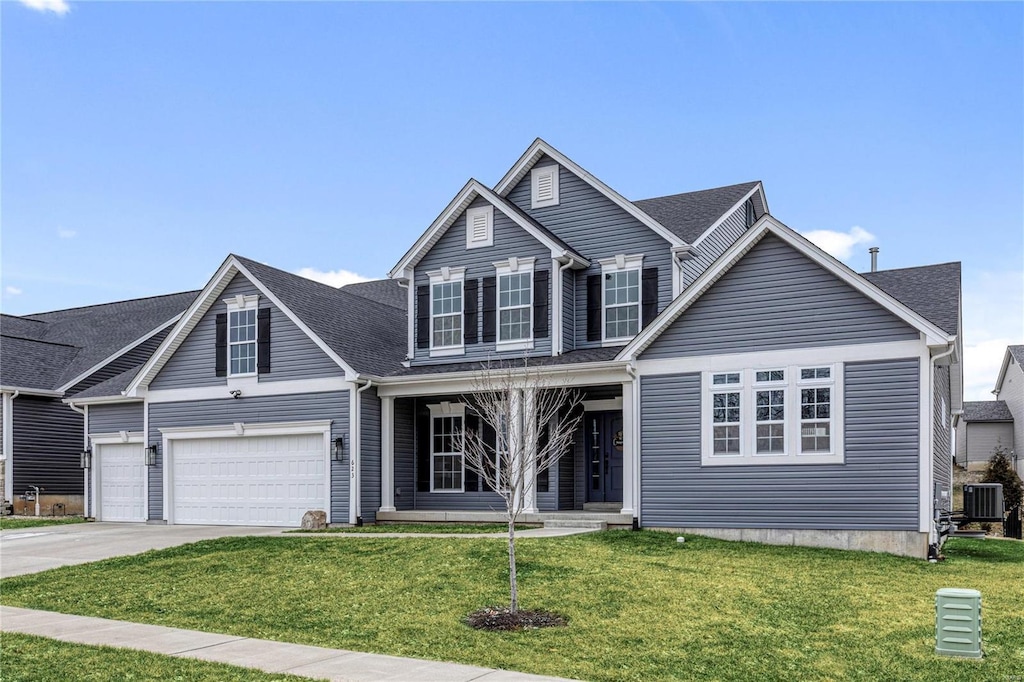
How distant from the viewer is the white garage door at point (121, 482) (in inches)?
1013

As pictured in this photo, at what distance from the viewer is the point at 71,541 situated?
2022cm

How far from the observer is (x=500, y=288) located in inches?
861

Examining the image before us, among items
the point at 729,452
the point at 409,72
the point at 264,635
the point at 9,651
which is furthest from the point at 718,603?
the point at 409,72

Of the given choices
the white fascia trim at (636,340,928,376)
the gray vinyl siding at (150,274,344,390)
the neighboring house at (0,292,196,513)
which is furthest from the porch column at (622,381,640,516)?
the neighboring house at (0,292,196,513)

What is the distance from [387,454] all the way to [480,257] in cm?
492

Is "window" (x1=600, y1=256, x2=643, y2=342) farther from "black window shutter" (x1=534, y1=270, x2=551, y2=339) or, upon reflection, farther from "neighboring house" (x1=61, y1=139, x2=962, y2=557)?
"black window shutter" (x1=534, y1=270, x2=551, y2=339)

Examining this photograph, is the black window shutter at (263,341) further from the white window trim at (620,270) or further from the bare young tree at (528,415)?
the white window trim at (620,270)

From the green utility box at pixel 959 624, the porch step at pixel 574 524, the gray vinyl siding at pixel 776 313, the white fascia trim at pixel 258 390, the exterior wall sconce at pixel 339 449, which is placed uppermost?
the gray vinyl siding at pixel 776 313

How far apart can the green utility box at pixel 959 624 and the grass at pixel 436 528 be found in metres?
9.69

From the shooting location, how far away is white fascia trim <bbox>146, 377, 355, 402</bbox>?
2195 centimetres

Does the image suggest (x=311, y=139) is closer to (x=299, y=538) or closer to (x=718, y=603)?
(x=299, y=538)

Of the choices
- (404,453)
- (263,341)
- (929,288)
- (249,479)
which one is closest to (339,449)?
(404,453)

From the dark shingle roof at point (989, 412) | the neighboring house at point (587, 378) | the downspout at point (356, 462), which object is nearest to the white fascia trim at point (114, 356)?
the neighboring house at point (587, 378)

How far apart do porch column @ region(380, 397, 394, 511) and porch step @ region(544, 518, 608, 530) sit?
4.37m
